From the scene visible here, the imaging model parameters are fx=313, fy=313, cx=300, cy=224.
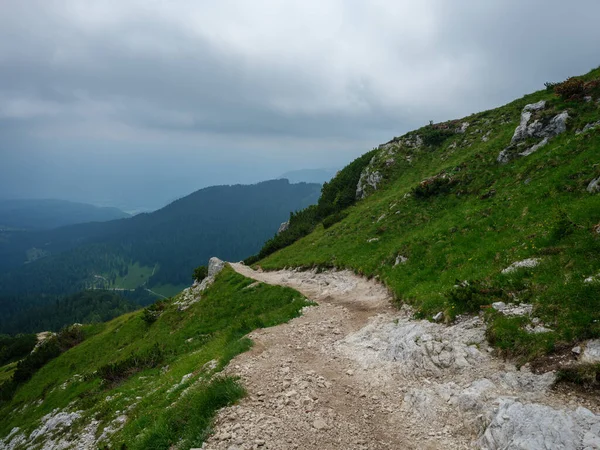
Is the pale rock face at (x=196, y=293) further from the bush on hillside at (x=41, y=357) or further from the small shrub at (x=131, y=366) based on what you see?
the bush on hillside at (x=41, y=357)

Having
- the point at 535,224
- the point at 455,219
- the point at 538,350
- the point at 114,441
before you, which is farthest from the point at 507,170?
the point at 114,441

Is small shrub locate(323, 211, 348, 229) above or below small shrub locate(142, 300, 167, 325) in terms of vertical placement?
above

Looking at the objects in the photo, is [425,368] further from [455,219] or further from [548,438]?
[455,219]

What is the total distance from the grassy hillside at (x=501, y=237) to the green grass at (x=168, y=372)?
29.9ft

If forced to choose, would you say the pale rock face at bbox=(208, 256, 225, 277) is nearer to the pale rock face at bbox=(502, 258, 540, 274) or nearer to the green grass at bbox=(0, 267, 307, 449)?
the green grass at bbox=(0, 267, 307, 449)

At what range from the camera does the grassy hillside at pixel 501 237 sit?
1123 centimetres

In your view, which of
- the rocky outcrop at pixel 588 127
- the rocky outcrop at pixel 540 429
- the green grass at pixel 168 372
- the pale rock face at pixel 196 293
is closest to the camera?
the rocky outcrop at pixel 540 429

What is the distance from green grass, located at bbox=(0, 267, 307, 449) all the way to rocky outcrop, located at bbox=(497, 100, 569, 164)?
2456cm

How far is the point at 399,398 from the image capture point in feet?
36.6

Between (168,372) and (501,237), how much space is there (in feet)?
74.3

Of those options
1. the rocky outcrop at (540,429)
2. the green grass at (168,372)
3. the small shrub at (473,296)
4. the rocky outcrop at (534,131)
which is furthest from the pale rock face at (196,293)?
the rocky outcrop at (534,131)

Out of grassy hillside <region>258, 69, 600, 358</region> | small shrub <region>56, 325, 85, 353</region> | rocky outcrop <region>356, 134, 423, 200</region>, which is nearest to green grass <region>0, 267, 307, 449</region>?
small shrub <region>56, 325, 85, 353</region>

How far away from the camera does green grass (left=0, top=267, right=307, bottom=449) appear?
1116 cm

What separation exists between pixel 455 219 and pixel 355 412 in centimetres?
1938
